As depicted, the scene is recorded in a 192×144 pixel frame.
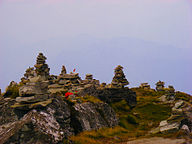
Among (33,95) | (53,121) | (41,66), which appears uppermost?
(41,66)

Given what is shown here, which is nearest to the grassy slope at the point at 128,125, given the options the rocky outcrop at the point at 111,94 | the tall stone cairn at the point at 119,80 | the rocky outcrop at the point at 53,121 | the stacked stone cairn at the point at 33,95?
the rocky outcrop at the point at 53,121

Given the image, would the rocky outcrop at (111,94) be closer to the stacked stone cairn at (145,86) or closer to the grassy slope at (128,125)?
the grassy slope at (128,125)

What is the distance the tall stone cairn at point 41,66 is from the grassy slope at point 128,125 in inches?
615

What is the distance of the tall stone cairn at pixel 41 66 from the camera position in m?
43.4

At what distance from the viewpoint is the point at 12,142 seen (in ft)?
39.8

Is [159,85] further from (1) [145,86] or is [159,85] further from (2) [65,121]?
(2) [65,121]

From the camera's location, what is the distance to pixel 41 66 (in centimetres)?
4372

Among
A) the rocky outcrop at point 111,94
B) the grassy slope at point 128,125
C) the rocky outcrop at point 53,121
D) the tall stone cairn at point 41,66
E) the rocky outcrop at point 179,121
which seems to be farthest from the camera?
the tall stone cairn at point 41,66

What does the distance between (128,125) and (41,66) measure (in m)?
21.7

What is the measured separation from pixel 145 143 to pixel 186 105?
11751mm

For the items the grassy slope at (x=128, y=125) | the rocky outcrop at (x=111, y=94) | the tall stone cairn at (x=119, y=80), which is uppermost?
the tall stone cairn at (x=119, y=80)

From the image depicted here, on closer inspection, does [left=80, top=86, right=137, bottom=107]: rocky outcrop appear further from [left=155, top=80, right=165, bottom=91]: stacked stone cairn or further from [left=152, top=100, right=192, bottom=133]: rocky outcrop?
[left=155, top=80, right=165, bottom=91]: stacked stone cairn

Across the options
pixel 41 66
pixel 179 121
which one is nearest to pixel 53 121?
pixel 179 121

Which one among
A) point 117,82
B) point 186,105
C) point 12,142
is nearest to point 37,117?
point 12,142
